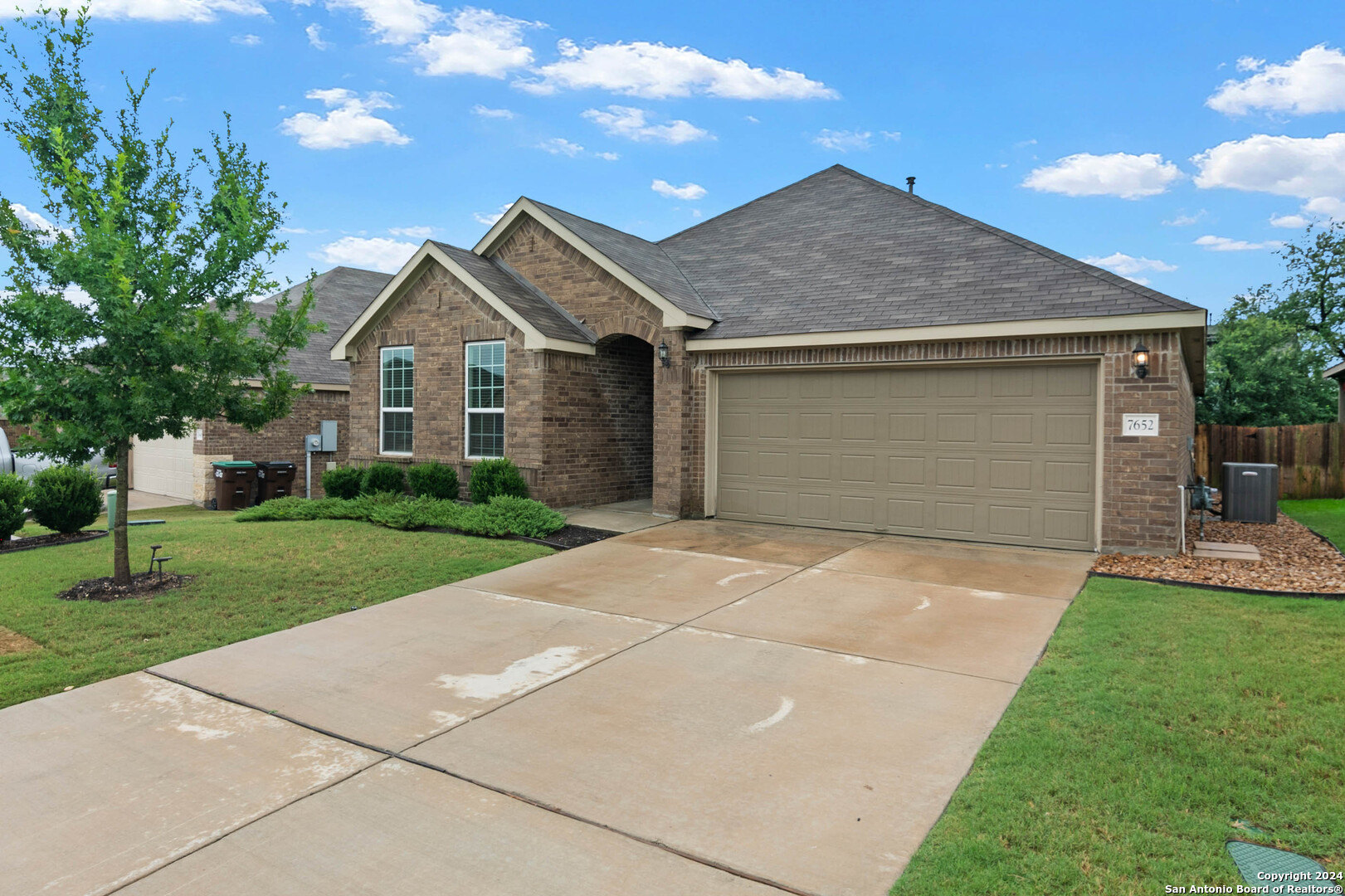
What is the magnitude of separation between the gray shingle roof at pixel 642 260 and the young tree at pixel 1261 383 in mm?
23316

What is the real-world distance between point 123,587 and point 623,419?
855cm

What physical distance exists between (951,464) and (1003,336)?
1.89 metres

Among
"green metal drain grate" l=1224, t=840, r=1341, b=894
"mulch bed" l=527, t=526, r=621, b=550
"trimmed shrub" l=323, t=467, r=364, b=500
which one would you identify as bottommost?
"green metal drain grate" l=1224, t=840, r=1341, b=894

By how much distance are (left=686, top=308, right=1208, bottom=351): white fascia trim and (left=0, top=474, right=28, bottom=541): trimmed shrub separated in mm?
9949

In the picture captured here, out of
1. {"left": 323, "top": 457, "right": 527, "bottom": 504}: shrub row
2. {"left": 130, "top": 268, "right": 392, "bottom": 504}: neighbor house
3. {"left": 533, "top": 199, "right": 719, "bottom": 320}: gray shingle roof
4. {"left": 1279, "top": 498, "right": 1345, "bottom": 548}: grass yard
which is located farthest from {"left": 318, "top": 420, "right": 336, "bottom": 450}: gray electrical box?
{"left": 1279, "top": 498, "right": 1345, "bottom": 548}: grass yard

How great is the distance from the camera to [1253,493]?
41.3 ft

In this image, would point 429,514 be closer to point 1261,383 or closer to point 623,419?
point 623,419

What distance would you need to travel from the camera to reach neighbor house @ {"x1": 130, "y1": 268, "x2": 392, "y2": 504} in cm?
1855

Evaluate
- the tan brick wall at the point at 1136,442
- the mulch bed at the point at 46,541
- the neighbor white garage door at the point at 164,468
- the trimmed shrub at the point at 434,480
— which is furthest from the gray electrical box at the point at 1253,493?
the neighbor white garage door at the point at 164,468

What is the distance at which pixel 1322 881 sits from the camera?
9.57 feet

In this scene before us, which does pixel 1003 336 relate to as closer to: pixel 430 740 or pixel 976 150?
pixel 430 740

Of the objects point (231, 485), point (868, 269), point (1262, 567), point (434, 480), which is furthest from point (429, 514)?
point (1262, 567)

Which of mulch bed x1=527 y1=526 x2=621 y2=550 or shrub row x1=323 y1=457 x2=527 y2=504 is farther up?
shrub row x1=323 y1=457 x2=527 y2=504

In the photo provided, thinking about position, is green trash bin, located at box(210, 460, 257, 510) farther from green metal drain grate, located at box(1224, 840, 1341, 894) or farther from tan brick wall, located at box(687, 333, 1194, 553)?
green metal drain grate, located at box(1224, 840, 1341, 894)
